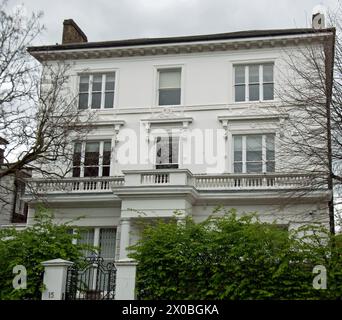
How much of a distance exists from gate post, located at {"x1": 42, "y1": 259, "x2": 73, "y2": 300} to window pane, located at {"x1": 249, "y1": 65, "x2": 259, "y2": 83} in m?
16.1

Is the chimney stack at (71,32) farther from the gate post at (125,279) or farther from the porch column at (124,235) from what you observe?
A: the gate post at (125,279)

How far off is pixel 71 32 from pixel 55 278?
19.8 metres

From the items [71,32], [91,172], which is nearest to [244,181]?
[91,172]

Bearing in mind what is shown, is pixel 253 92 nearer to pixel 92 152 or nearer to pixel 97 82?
pixel 97 82

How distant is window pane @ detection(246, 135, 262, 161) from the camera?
27562 millimetres

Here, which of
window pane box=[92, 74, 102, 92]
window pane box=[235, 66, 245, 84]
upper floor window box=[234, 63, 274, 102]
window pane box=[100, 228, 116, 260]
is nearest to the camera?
window pane box=[100, 228, 116, 260]

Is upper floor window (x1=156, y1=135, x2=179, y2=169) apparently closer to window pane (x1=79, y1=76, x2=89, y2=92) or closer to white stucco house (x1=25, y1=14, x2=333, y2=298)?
white stucco house (x1=25, y1=14, x2=333, y2=298)

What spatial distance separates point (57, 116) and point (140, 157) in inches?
258

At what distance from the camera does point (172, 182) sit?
25.2 meters

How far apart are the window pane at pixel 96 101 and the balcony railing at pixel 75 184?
4.48 m

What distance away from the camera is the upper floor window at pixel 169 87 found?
2923 cm

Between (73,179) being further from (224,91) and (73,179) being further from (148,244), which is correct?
(148,244)

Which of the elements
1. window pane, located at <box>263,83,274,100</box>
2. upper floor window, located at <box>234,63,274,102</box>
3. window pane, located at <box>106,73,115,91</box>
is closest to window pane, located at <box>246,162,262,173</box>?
upper floor window, located at <box>234,63,274,102</box>

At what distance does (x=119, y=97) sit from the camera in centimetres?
2952
